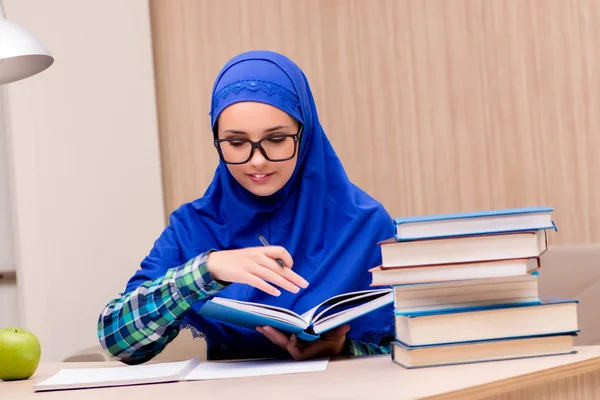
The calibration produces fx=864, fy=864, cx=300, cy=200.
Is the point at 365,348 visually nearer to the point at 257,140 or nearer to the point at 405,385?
the point at 257,140

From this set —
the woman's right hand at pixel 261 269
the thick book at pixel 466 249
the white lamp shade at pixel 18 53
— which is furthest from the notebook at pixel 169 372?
the white lamp shade at pixel 18 53

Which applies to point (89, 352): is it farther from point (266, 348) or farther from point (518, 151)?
point (518, 151)

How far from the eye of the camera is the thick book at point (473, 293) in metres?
1.32

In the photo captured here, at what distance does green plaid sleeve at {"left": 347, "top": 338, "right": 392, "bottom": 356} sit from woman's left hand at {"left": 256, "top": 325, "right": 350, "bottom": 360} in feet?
0.17

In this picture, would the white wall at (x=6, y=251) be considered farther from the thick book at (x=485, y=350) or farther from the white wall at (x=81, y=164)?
the thick book at (x=485, y=350)

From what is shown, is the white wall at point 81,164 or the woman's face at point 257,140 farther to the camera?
the white wall at point 81,164

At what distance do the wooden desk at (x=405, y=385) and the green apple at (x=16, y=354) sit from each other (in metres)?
0.13

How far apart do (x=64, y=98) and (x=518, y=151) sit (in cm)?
156

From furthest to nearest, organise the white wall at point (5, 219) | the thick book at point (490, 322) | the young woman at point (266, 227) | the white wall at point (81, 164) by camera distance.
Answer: the white wall at point (5, 219), the white wall at point (81, 164), the young woman at point (266, 227), the thick book at point (490, 322)

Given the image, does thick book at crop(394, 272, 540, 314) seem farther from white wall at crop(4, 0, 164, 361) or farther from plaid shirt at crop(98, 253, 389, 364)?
white wall at crop(4, 0, 164, 361)

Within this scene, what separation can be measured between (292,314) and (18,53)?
0.84 meters

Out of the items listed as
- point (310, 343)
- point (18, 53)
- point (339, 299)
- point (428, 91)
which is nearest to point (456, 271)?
point (339, 299)

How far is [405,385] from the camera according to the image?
1147 mm

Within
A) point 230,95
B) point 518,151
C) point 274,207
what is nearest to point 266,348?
point 274,207
